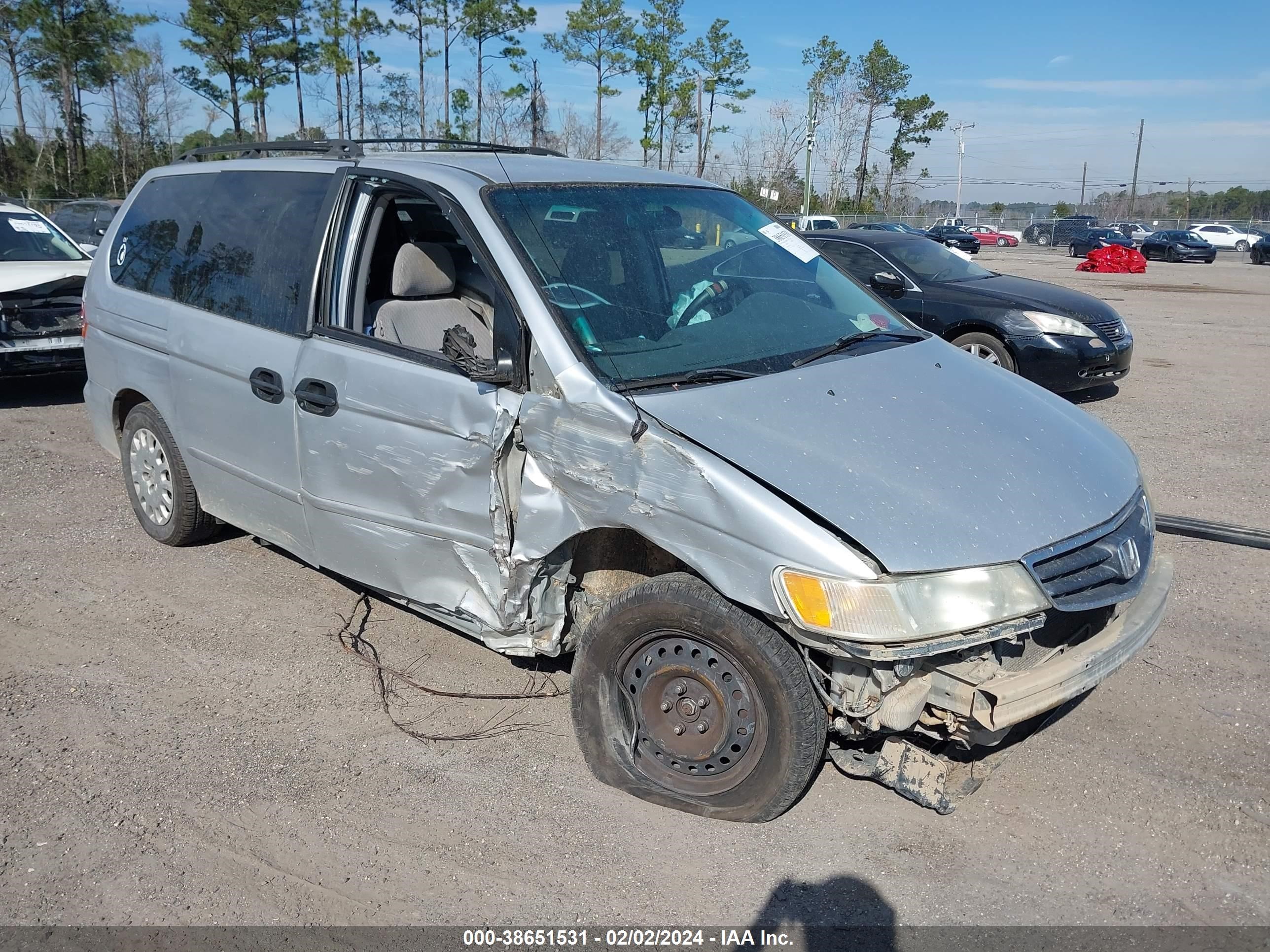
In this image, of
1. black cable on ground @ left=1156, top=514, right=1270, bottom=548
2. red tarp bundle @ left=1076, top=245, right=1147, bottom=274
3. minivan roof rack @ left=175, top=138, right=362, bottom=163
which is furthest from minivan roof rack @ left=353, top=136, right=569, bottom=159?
red tarp bundle @ left=1076, top=245, right=1147, bottom=274

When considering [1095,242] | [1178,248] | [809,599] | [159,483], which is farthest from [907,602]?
[1095,242]

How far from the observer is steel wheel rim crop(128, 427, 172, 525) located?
5.25m

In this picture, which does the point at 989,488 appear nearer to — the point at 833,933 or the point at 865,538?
the point at 865,538

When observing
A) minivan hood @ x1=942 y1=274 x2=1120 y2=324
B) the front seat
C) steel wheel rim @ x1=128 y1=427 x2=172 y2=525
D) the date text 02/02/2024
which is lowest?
the date text 02/02/2024

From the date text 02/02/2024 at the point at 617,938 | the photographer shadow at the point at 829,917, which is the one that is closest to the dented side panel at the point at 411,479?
the date text 02/02/2024 at the point at 617,938

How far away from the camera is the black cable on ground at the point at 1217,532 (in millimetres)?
5555

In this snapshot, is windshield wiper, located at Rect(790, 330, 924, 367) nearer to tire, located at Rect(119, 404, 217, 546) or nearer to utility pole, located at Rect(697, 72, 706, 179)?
tire, located at Rect(119, 404, 217, 546)

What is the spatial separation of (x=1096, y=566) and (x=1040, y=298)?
25.0 ft

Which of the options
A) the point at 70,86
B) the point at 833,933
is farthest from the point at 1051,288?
the point at 70,86

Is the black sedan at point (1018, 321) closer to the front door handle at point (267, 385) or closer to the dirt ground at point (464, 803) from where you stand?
the dirt ground at point (464, 803)

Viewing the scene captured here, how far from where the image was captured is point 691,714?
3.14 m

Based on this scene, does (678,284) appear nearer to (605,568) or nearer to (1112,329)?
(605,568)

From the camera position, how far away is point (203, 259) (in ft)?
15.5

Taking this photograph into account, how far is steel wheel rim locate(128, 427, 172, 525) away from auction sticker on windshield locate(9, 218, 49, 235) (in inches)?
220
